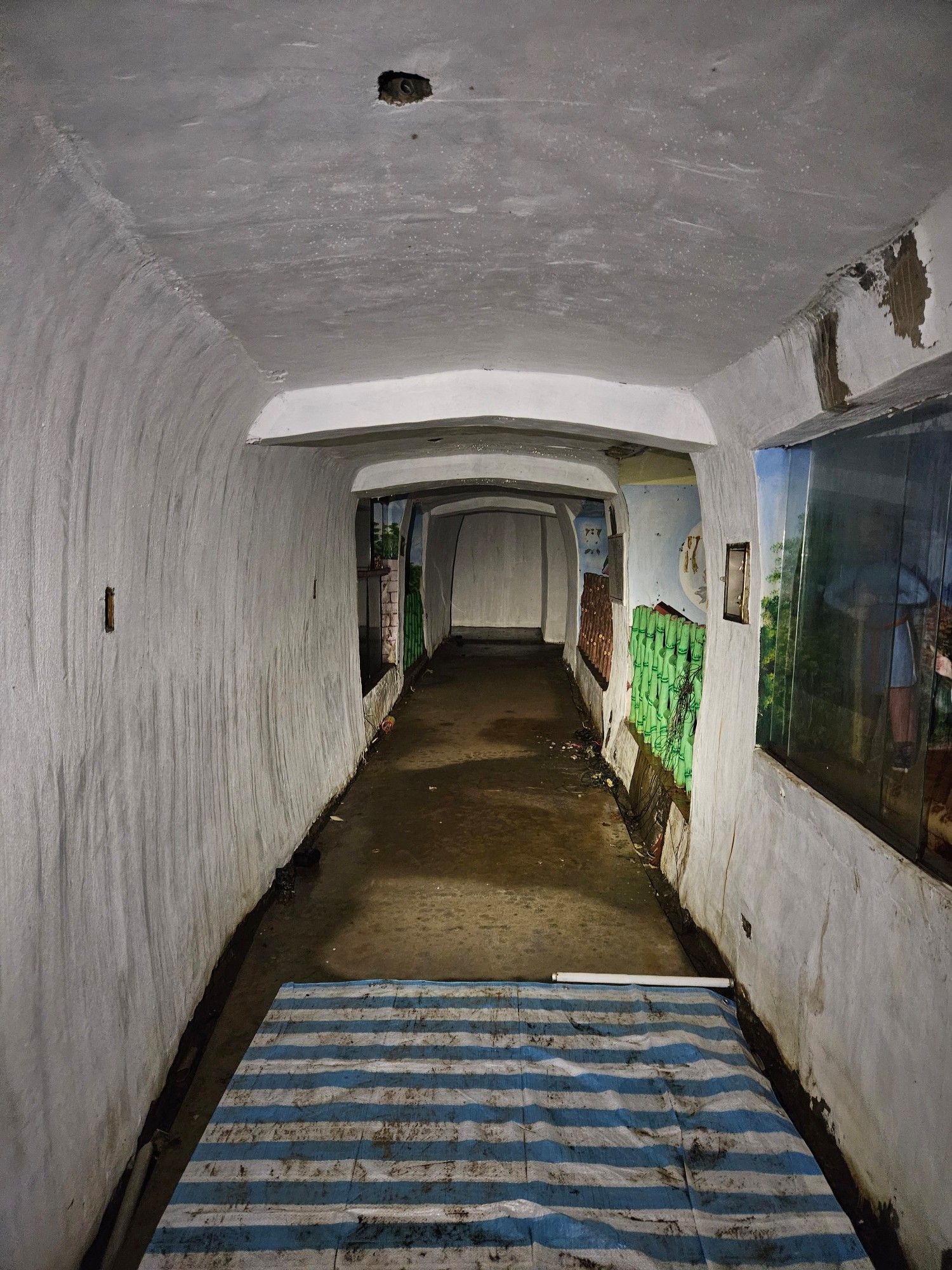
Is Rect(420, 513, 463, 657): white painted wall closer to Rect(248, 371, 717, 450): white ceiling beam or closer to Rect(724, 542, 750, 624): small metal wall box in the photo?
Rect(248, 371, 717, 450): white ceiling beam

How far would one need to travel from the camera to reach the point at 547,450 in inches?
278

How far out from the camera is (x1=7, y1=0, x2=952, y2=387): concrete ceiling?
143 cm

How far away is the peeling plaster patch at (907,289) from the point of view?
2.08 metres

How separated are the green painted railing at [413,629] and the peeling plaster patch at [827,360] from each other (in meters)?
8.33

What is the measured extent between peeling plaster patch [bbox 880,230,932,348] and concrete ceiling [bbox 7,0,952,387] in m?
0.09

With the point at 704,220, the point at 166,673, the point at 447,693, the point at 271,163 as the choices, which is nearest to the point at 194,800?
the point at 166,673

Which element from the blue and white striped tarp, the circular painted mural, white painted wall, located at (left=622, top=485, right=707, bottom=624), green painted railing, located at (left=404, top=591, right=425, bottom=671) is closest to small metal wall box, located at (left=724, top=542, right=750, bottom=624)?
the blue and white striped tarp

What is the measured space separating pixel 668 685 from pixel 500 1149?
3776 millimetres

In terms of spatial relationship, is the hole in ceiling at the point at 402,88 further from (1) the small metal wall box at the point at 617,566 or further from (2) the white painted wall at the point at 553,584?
(2) the white painted wall at the point at 553,584

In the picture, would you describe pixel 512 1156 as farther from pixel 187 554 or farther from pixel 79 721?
pixel 187 554

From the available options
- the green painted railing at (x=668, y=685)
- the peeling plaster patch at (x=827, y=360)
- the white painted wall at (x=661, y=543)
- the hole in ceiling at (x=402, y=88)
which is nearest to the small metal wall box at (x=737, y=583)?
the green painted railing at (x=668, y=685)

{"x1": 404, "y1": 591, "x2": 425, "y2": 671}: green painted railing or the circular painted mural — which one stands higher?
the circular painted mural

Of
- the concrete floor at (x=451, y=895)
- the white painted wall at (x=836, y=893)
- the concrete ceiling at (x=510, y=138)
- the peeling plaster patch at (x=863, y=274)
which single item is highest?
the concrete ceiling at (x=510, y=138)

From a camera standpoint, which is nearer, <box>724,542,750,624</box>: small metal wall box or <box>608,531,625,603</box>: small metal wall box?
<box>724,542,750,624</box>: small metal wall box
